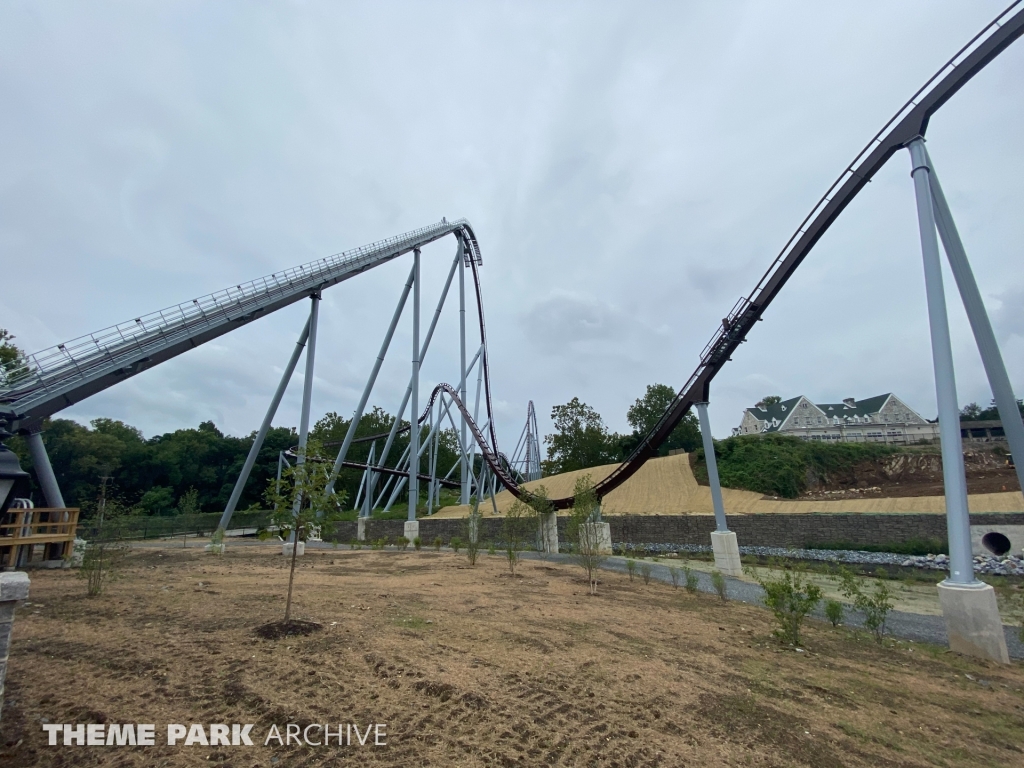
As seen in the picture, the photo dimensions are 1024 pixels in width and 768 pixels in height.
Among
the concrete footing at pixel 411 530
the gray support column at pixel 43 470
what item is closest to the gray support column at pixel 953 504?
the concrete footing at pixel 411 530

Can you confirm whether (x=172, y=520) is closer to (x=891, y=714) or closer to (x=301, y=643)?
(x=301, y=643)

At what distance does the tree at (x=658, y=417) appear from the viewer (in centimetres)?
6197

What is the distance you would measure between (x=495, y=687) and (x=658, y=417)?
6191 centimetres

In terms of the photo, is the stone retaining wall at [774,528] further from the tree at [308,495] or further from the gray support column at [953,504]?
the tree at [308,495]

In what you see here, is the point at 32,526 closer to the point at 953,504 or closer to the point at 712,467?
the point at 712,467

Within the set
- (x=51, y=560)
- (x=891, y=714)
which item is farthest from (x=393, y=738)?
(x=51, y=560)

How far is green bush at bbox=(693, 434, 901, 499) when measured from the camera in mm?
34281

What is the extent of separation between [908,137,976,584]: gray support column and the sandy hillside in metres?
20.8

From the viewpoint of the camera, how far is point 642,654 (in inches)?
249

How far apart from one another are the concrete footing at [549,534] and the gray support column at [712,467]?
6.57 metres

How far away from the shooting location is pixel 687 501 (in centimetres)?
3500

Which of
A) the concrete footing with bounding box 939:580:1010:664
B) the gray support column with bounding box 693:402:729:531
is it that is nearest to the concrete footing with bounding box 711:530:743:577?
the gray support column with bounding box 693:402:729:531

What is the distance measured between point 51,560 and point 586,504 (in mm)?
15485

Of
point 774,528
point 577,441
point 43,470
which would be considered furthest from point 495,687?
point 577,441
